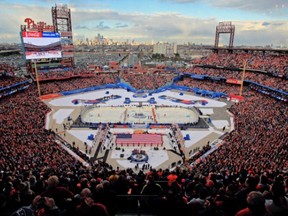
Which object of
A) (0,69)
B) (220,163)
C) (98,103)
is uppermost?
(0,69)

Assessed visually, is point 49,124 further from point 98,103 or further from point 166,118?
point 166,118

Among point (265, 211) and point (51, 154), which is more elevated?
point (265, 211)

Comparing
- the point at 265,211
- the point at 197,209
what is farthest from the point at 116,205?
the point at 265,211

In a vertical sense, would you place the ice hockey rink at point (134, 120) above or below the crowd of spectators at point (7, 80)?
below

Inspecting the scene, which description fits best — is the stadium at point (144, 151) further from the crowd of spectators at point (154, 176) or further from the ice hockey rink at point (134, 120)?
the ice hockey rink at point (134, 120)

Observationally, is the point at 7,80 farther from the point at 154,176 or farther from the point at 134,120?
the point at 154,176

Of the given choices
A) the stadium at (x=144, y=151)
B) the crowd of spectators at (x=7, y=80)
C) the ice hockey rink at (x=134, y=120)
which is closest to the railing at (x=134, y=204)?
the stadium at (x=144, y=151)
